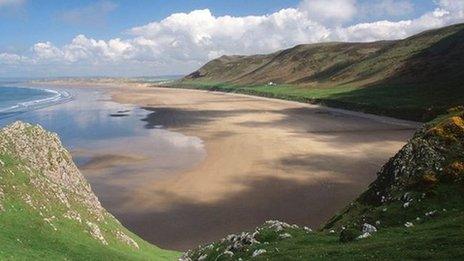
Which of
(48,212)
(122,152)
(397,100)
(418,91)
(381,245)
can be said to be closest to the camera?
(381,245)

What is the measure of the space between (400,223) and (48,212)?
23481 millimetres

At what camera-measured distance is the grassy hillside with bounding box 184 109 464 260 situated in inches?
883

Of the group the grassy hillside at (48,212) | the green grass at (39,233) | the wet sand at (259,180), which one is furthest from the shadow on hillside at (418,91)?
the green grass at (39,233)

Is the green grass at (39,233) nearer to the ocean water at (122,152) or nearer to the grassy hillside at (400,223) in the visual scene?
the grassy hillside at (400,223)

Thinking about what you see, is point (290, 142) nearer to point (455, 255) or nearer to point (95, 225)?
point (95, 225)

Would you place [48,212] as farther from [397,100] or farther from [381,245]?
[397,100]

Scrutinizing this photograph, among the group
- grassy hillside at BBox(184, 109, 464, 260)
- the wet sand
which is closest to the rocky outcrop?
grassy hillside at BBox(184, 109, 464, 260)

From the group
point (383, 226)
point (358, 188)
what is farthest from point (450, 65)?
point (383, 226)

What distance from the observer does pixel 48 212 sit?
100 ft

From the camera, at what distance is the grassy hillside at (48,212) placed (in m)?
26.7

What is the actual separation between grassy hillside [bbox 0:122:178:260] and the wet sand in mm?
9185

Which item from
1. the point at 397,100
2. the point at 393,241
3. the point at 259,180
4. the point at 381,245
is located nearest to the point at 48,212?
the point at 381,245

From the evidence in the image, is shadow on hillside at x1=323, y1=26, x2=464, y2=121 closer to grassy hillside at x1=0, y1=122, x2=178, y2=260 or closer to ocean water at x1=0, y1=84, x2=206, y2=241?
ocean water at x1=0, y1=84, x2=206, y2=241

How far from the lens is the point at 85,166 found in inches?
2869
